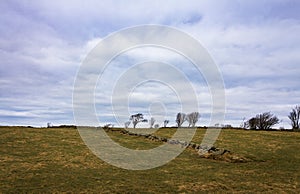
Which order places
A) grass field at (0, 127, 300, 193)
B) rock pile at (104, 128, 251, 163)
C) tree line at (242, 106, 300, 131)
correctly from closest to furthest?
grass field at (0, 127, 300, 193)
rock pile at (104, 128, 251, 163)
tree line at (242, 106, 300, 131)

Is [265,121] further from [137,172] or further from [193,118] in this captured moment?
[137,172]

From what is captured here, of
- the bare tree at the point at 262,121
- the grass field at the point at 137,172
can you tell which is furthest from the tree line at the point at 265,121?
the grass field at the point at 137,172

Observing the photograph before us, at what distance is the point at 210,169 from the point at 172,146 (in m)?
13.9

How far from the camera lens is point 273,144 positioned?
42.1 meters

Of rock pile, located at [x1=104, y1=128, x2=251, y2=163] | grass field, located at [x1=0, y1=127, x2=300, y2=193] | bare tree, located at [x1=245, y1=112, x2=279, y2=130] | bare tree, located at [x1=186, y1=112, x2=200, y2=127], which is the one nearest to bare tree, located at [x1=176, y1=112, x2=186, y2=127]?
bare tree, located at [x1=186, y1=112, x2=200, y2=127]

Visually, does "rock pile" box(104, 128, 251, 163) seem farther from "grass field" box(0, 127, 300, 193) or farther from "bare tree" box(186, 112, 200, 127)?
"bare tree" box(186, 112, 200, 127)

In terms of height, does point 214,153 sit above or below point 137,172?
above

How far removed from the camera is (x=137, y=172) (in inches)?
1047

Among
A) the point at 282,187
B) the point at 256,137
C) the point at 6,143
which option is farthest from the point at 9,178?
the point at 256,137

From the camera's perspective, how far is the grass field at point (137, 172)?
21.1 m

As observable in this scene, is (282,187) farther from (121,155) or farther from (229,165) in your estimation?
(121,155)

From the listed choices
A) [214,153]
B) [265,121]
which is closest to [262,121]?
[265,121]

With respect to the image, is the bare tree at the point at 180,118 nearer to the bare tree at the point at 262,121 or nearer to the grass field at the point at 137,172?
the bare tree at the point at 262,121

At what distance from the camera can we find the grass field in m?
21.1
